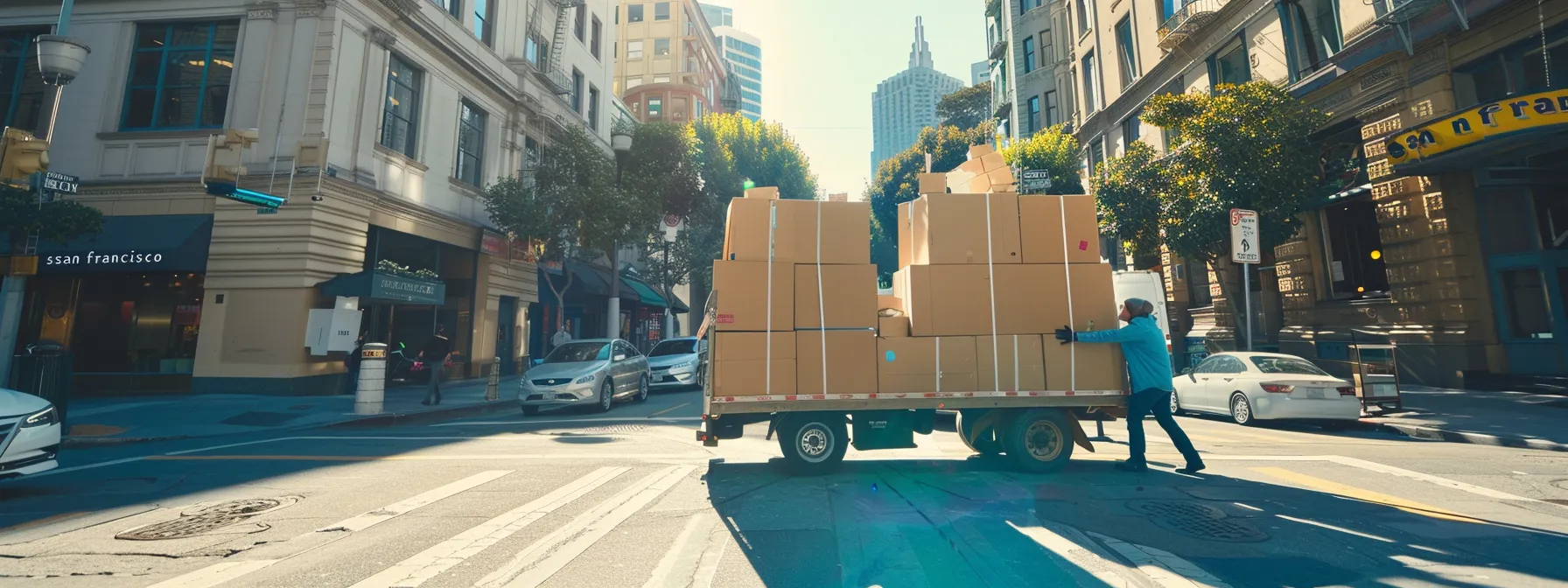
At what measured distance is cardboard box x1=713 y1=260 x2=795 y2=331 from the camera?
657cm

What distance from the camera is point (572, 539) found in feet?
15.5

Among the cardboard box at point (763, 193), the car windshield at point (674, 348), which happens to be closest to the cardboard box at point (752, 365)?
the cardboard box at point (763, 193)

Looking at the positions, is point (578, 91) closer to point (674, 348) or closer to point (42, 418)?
point (674, 348)

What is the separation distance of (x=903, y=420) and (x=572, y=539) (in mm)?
3371

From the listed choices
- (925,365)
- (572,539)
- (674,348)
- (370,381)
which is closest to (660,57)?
(674,348)

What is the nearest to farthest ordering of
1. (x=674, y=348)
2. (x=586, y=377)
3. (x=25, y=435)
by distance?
(x=25, y=435), (x=586, y=377), (x=674, y=348)

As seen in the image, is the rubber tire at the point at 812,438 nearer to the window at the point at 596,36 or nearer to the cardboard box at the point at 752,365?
the cardboard box at the point at 752,365

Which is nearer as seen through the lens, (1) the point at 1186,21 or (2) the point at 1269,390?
(2) the point at 1269,390

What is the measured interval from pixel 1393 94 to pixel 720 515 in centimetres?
1764

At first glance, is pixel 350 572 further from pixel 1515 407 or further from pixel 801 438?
pixel 1515 407

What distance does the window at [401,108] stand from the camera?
57.9 ft

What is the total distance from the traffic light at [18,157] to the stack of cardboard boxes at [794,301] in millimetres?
9695

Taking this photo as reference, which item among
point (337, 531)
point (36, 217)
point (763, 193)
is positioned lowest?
point (337, 531)

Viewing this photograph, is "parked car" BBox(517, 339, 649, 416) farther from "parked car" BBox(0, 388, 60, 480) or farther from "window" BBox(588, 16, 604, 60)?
"window" BBox(588, 16, 604, 60)
